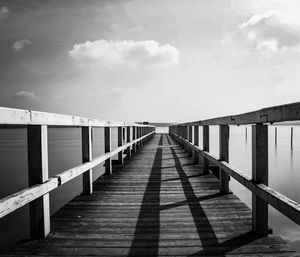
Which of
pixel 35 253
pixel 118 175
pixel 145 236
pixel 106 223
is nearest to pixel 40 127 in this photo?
pixel 35 253

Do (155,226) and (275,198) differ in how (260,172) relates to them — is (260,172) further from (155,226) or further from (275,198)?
(155,226)

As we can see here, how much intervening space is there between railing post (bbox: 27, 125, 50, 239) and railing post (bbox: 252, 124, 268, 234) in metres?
2.29

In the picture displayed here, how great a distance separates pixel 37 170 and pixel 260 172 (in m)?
2.38

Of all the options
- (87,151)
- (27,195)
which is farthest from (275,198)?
(87,151)

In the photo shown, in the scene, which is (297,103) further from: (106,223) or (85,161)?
(85,161)

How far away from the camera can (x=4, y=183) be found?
56.4 ft

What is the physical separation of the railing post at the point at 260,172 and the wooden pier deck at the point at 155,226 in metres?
0.14

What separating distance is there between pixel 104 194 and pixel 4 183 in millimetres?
16324

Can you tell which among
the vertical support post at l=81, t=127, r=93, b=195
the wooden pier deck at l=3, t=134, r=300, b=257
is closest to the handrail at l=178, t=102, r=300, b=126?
the wooden pier deck at l=3, t=134, r=300, b=257

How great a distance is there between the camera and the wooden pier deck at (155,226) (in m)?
2.37

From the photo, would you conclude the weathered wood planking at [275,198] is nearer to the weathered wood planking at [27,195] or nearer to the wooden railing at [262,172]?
the wooden railing at [262,172]

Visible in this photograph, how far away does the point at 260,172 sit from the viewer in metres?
2.62

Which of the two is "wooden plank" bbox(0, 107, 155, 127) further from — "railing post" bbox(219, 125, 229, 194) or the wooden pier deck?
"railing post" bbox(219, 125, 229, 194)

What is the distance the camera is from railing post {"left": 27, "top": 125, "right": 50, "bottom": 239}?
8.09ft
